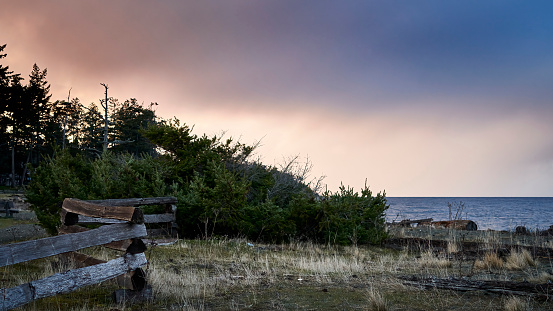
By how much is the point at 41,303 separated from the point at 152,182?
30.2 feet

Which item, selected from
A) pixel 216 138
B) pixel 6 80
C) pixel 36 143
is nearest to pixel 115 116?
pixel 6 80

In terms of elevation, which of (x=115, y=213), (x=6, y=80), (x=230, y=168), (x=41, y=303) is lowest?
(x=41, y=303)

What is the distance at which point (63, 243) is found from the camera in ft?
Answer: 17.7

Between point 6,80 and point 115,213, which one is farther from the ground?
point 6,80

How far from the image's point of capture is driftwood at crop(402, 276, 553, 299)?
264 inches

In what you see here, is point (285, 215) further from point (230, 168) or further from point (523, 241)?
point (523, 241)

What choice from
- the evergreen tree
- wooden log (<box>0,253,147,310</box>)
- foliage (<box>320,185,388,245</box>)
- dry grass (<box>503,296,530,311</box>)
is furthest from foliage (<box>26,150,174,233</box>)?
the evergreen tree

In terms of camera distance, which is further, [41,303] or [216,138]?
[216,138]

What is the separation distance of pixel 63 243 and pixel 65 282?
Result: 0.56m

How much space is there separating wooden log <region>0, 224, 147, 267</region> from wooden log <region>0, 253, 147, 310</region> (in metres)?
0.35

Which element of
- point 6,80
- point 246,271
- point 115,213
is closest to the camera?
point 115,213

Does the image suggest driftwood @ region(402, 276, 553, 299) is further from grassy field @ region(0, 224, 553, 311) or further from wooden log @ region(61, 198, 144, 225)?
wooden log @ region(61, 198, 144, 225)

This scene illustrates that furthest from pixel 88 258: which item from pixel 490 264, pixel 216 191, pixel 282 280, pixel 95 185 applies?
pixel 490 264

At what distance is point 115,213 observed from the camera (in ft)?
21.0
